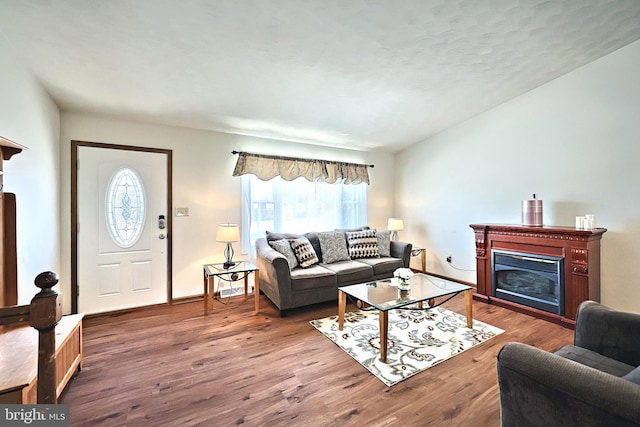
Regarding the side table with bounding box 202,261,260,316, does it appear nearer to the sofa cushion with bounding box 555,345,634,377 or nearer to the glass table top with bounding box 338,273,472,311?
the glass table top with bounding box 338,273,472,311

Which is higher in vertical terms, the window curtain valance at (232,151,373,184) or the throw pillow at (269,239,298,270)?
the window curtain valance at (232,151,373,184)

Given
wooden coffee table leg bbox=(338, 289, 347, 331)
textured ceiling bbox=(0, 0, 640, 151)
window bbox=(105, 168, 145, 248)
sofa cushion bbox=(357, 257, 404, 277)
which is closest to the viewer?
textured ceiling bbox=(0, 0, 640, 151)

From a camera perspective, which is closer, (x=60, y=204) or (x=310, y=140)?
(x=60, y=204)

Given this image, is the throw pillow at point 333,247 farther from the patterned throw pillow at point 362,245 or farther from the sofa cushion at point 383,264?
the sofa cushion at point 383,264

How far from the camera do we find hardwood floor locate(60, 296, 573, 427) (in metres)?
1.66

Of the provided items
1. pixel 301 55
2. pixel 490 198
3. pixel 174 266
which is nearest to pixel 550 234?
pixel 490 198

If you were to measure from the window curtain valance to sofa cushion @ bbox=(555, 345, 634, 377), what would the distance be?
3496mm

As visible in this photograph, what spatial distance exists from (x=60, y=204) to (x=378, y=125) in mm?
3967

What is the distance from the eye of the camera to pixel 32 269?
231 cm

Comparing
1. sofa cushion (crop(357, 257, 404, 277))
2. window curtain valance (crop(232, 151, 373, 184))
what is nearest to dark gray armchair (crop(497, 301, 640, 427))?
sofa cushion (crop(357, 257, 404, 277))

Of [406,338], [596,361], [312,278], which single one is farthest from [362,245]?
[596,361]

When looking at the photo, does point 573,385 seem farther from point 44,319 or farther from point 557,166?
point 557,166

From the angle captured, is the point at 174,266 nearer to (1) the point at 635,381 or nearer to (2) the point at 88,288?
(2) the point at 88,288

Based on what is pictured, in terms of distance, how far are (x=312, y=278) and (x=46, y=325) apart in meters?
2.48
